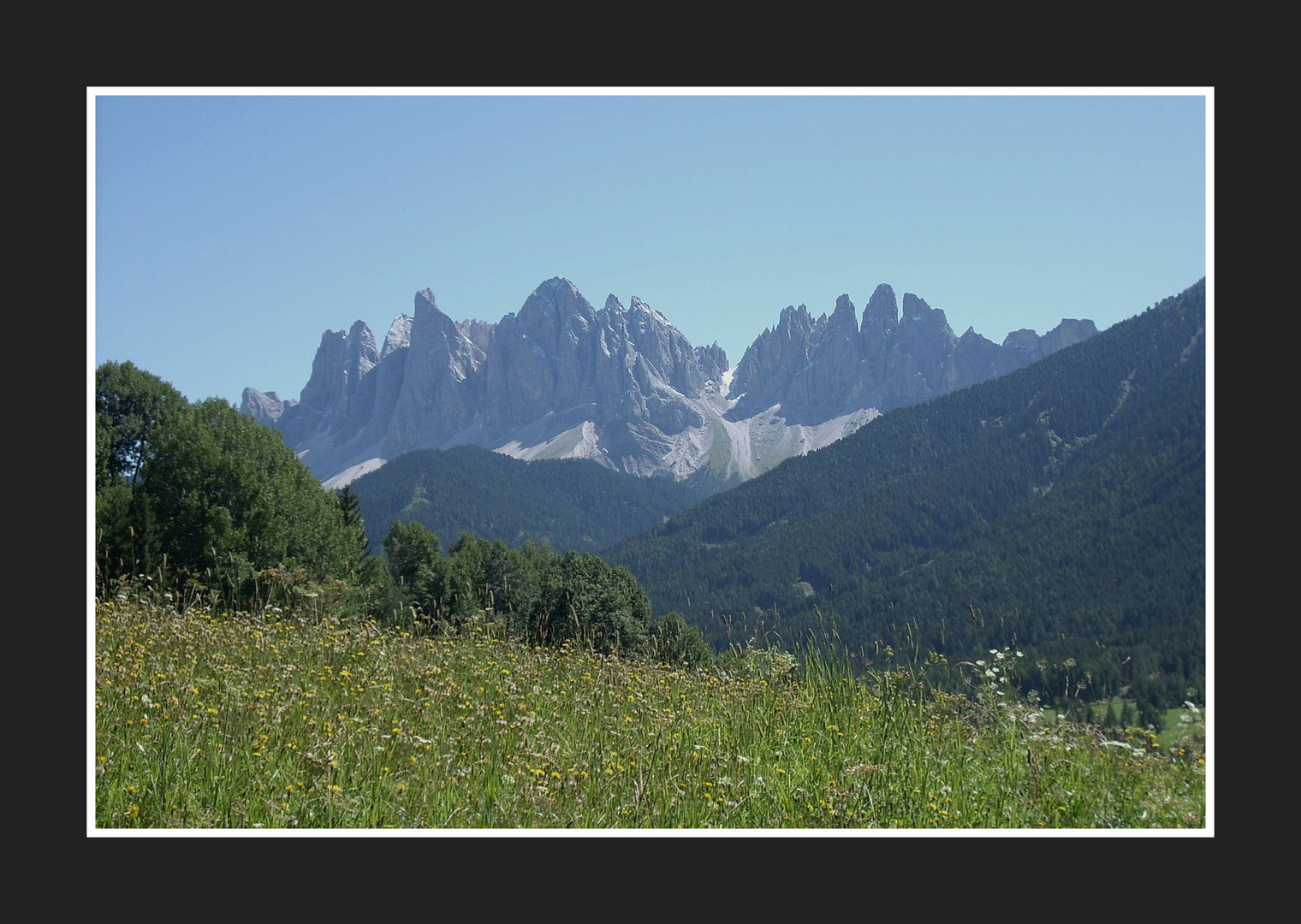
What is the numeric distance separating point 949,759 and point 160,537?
2072 centimetres

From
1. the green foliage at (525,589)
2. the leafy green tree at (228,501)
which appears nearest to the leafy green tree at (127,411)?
the leafy green tree at (228,501)

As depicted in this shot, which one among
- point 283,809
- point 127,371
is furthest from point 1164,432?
point 283,809

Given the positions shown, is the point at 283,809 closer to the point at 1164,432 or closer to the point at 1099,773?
the point at 1099,773

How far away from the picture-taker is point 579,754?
550 cm

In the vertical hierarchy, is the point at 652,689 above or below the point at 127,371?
below

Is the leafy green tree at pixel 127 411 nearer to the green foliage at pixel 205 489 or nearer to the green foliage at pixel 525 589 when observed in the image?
the green foliage at pixel 205 489

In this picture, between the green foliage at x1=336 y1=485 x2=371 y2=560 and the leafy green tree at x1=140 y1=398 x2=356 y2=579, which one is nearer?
the leafy green tree at x1=140 y1=398 x2=356 y2=579

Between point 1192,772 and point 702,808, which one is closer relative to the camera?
point 702,808

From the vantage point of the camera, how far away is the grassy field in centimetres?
491

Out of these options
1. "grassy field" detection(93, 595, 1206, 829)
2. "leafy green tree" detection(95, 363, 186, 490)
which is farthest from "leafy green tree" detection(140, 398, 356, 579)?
"grassy field" detection(93, 595, 1206, 829)

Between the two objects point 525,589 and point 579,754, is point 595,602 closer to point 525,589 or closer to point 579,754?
point 525,589

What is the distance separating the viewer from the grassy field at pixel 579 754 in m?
4.91

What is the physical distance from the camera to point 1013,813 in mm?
5160

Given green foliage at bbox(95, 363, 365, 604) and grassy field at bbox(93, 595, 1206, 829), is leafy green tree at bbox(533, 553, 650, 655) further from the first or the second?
green foliage at bbox(95, 363, 365, 604)
